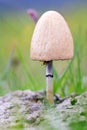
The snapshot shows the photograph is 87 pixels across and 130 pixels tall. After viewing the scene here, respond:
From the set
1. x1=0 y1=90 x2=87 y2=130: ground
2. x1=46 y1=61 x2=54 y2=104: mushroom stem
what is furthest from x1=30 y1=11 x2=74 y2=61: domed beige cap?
x1=0 y1=90 x2=87 y2=130: ground

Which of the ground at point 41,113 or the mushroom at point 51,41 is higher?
the mushroom at point 51,41

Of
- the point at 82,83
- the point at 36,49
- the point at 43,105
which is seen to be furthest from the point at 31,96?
the point at 82,83

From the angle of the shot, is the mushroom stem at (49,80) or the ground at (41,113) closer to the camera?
the ground at (41,113)

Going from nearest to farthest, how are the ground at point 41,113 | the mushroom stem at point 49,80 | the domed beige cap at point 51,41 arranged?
1. the ground at point 41,113
2. the domed beige cap at point 51,41
3. the mushroom stem at point 49,80

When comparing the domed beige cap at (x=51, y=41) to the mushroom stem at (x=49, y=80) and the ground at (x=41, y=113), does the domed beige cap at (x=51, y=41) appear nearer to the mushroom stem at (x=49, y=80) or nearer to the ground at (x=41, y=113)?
the mushroom stem at (x=49, y=80)

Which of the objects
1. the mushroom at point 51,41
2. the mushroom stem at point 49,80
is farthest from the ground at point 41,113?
the mushroom at point 51,41

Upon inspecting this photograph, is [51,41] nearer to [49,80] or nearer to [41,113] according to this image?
[49,80]

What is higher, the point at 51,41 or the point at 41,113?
the point at 51,41

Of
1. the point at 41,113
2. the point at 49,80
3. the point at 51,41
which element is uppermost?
the point at 51,41

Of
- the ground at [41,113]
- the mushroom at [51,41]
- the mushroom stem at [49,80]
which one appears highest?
the mushroom at [51,41]

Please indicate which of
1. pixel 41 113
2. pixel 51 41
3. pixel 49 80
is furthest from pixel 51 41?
pixel 41 113
